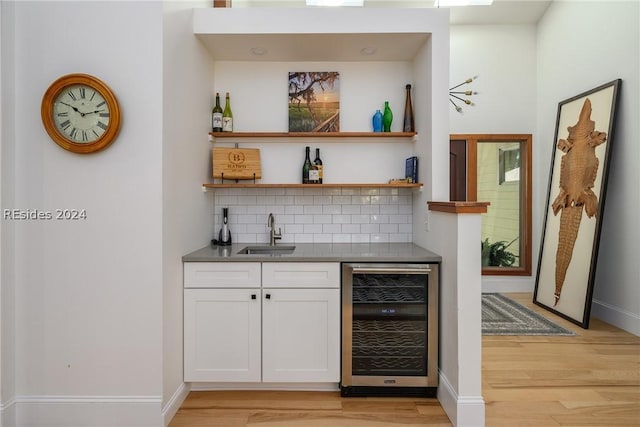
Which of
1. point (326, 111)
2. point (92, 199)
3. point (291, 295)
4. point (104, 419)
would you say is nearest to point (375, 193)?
point (326, 111)

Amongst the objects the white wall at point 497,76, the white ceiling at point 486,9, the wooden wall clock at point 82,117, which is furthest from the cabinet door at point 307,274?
the white ceiling at point 486,9

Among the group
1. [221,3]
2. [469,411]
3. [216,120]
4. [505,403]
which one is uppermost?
[221,3]

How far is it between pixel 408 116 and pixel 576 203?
217cm

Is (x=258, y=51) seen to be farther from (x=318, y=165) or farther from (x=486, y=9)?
(x=486, y=9)

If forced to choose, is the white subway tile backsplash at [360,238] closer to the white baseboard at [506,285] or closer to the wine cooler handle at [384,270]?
the wine cooler handle at [384,270]

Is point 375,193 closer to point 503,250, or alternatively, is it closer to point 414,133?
point 414,133

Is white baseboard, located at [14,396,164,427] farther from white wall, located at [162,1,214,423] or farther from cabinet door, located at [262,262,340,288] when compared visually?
cabinet door, located at [262,262,340,288]

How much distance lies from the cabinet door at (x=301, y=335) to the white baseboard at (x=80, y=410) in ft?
2.29

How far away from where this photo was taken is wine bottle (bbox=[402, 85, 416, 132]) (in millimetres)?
2900

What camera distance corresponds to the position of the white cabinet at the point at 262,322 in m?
2.29

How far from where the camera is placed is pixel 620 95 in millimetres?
3408

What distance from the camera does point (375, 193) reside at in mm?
3057

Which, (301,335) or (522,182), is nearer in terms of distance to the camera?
(301,335)

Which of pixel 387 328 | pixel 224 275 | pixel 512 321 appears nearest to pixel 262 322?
pixel 224 275
